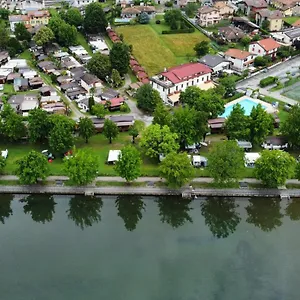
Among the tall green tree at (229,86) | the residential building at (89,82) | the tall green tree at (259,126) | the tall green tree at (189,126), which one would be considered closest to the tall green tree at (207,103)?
the tall green tree at (189,126)

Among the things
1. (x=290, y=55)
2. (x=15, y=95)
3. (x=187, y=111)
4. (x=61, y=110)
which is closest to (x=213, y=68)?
(x=290, y=55)

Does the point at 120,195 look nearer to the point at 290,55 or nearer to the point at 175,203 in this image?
the point at 175,203

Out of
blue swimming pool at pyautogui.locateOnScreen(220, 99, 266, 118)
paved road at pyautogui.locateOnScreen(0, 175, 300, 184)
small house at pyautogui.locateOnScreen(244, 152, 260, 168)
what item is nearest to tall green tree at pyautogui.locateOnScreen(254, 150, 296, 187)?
paved road at pyautogui.locateOnScreen(0, 175, 300, 184)

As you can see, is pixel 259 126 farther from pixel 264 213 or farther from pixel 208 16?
pixel 208 16

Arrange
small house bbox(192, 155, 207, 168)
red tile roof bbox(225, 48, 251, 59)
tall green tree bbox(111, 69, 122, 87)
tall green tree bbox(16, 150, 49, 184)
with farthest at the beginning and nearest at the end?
1. red tile roof bbox(225, 48, 251, 59)
2. tall green tree bbox(111, 69, 122, 87)
3. small house bbox(192, 155, 207, 168)
4. tall green tree bbox(16, 150, 49, 184)

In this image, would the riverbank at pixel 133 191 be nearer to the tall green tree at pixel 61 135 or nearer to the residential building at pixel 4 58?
the tall green tree at pixel 61 135

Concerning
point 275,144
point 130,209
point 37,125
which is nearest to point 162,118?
point 130,209

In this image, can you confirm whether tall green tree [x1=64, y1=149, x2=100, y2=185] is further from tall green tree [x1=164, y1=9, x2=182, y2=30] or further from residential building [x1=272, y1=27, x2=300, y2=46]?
tall green tree [x1=164, y1=9, x2=182, y2=30]
